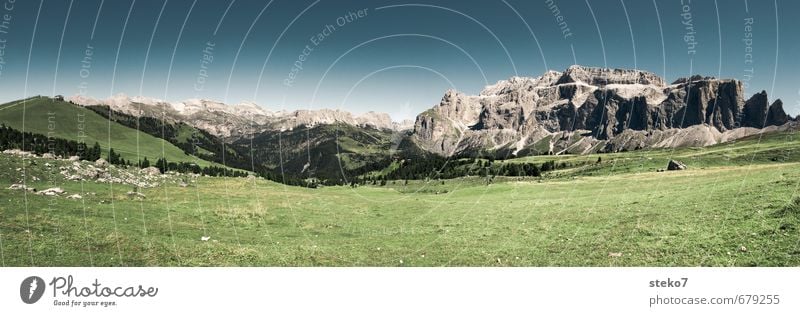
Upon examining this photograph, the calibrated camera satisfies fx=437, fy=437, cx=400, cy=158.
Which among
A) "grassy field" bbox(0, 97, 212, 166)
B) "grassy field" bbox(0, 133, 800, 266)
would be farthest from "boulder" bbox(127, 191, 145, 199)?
"grassy field" bbox(0, 97, 212, 166)

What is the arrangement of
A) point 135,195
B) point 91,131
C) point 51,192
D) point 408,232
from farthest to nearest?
point 91,131, point 135,195, point 51,192, point 408,232

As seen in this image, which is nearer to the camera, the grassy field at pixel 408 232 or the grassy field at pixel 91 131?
the grassy field at pixel 408 232

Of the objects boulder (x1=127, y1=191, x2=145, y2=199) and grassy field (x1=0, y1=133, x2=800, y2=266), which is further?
boulder (x1=127, y1=191, x2=145, y2=199)

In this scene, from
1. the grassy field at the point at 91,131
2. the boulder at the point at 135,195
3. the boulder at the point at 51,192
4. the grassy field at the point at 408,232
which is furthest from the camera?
the grassy field at the point at 91,131

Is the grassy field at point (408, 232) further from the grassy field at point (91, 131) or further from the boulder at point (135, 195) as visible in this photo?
the grassy field at point (91, 131)

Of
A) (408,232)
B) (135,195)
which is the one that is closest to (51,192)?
(135,195)

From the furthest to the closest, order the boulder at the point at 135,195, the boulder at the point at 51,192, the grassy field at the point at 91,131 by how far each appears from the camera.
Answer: the grassy field at the point at 91,131 < the boulder at the point at 135,195 < the boulder at the point at 51,192

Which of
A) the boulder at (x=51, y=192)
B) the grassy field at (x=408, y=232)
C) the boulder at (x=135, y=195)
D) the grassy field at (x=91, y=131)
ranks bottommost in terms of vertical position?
the grassy field at (x=408, y=232)

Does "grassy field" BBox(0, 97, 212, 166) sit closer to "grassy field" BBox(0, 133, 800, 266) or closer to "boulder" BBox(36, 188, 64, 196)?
"boulder" BBox(36, 188, 64, 196)

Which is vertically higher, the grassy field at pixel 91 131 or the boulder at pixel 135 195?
the grassy field at pixel 91 131

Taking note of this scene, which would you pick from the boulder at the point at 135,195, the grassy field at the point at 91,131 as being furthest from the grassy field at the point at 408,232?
the grassy field at the point at 91,131

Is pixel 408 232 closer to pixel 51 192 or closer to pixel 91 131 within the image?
pixel 51 192
